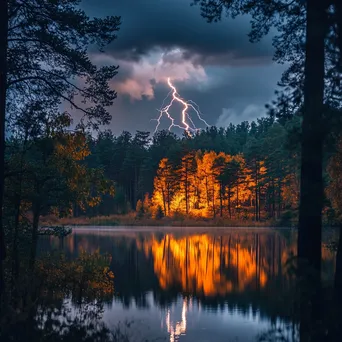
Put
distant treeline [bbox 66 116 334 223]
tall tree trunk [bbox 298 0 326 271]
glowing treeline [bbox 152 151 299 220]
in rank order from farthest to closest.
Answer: glowing treeline [bbox 152 151 299 220], distant treeline [bbox 66 116 334 223], tall tree trunk [bbox 298 0 326 271]

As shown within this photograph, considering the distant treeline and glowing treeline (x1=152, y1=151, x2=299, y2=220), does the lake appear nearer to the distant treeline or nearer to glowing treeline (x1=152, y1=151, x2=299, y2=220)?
the distant treeline

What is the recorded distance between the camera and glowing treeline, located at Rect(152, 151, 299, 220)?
91.6 m

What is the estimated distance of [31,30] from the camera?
41.2ft

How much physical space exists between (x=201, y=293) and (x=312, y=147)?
18.1 meters

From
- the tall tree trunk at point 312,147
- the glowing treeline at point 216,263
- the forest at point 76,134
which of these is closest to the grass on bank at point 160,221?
the glowing treeline at point 216,263

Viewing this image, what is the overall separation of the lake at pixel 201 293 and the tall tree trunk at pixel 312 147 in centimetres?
98

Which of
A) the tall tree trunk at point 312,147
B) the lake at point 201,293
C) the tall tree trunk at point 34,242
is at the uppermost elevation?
the tall tree trunk at point 312,147

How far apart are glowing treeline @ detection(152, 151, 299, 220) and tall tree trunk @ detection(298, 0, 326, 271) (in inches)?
3103

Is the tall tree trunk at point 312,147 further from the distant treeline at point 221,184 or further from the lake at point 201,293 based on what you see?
the distant treeline at point 221,184

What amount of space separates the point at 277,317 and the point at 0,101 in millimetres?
13378

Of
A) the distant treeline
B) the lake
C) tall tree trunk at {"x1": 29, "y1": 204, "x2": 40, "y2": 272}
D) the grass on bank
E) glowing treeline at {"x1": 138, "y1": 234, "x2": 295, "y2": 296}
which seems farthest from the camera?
the distant treeline

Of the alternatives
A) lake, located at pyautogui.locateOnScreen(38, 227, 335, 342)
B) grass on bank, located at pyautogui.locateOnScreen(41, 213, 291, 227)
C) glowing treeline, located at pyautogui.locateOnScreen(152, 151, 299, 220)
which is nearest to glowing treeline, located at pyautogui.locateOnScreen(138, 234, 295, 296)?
lake, located at pyautogui.locateOnScreen(38, 227, 335, 342)

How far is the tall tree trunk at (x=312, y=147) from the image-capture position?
30.5 ft

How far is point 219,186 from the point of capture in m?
97.8
